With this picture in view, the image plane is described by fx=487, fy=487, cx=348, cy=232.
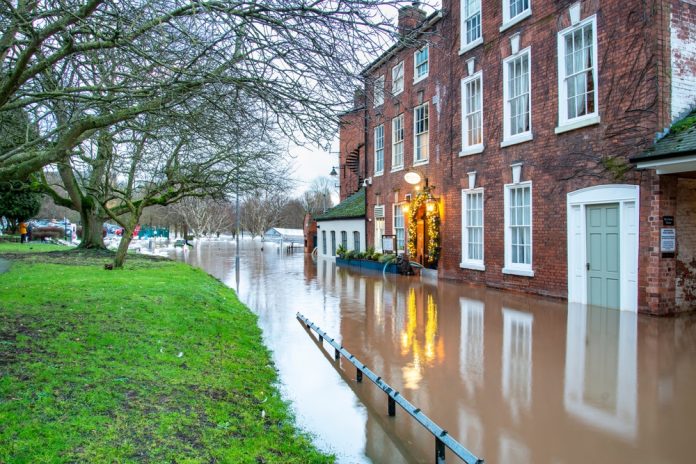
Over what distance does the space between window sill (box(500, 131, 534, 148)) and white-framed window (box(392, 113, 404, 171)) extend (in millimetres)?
7039

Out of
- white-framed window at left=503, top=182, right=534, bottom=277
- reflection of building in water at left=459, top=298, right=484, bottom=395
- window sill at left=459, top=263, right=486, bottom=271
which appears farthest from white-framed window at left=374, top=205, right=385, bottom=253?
reflection of building in water at left=459, top=298, right=484, bottom=395

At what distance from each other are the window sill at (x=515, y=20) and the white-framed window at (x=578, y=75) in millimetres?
1388

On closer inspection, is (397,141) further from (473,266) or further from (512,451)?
(512,451)

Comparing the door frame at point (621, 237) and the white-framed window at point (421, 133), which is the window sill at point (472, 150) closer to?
the white-framed window at point (421, 133)

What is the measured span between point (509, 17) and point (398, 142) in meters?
7.81

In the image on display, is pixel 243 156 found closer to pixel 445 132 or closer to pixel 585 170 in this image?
pixel 445 132

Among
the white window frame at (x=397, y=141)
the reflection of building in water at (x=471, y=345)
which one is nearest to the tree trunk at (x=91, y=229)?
the white window frame at (x=397, y=141)

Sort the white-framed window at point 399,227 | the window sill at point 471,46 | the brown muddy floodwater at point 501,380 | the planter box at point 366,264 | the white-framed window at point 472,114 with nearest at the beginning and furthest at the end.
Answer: the brown muddy floodwater at point 501,380 < the window sill at point 471,46 < the white-framed window at point 472,114 < the planter box at point 366,264 < the white-framed window at point 399,227

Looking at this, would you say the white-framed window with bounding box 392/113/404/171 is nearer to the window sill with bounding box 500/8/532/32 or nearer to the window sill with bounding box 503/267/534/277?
the window sill with bounding box 500/8/532/32

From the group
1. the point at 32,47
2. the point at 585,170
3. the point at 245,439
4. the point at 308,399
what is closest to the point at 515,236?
the point at 585,170

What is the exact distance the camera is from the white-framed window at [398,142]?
20.4m

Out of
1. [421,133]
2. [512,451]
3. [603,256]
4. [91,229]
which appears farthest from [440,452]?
[91,229]

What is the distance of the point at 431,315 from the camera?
10.3m

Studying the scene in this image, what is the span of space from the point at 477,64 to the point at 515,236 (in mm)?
5446
